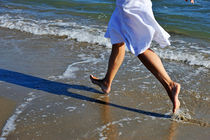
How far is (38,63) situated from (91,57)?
0.85m

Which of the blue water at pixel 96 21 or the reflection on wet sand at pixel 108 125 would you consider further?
the blue water at pixel 96 21

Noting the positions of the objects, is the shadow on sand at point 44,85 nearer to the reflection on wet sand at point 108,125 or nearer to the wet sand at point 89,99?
the wet sand at point 89,99

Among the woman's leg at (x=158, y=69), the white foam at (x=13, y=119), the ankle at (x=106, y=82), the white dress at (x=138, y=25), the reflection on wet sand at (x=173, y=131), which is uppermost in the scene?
the white dress at (x=138, y=25)

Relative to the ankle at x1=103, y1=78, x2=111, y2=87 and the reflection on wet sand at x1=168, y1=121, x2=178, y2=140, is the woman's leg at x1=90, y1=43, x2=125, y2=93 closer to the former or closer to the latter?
the ankle at x1=103, y1=78, x2=111, y2=87

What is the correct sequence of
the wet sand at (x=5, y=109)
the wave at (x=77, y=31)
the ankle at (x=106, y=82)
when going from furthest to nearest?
the wave at (x=77, y=31) → the ankle at (x=106, y=82) → the wet sand at (x=5, y=109)

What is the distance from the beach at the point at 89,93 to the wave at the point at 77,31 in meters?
0.02

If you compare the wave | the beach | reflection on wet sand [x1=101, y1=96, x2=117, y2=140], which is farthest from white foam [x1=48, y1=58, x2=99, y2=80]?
the wave

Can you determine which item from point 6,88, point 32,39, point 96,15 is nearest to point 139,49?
point 6,88

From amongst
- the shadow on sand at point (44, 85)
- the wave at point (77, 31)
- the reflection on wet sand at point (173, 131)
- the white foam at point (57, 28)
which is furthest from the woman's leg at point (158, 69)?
the white foam at point (57, 28)

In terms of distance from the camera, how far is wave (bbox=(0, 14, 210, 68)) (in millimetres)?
4883

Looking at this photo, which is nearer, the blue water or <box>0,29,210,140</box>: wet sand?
<box>0,29,210,140</box>: wet sand

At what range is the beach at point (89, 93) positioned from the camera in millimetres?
2713

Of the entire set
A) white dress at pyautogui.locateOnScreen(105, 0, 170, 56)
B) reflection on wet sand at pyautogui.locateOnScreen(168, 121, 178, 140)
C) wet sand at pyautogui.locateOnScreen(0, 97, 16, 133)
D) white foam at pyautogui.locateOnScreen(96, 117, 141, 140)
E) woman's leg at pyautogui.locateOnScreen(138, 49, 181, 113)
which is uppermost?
white dress at pyautogui.locateOnScreen(105, 0, 170, 56)

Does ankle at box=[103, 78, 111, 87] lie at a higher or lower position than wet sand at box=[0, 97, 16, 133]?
higher
